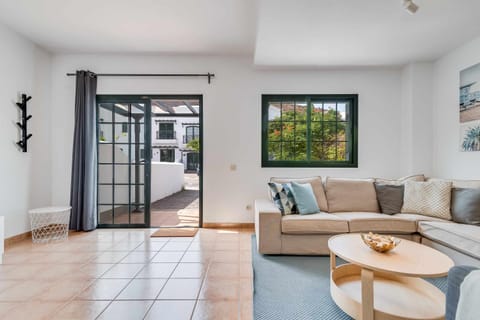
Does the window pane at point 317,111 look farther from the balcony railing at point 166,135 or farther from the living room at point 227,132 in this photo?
the balcony railing at point 166,135

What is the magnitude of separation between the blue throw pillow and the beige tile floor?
0.87 metres

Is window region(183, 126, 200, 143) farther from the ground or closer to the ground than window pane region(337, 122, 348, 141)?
farther from the ground

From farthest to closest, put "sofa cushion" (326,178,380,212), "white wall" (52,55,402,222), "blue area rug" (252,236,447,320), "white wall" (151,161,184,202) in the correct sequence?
"white wall" (151,161,184,202) → "white wall" (52,55,402,222) → "sofa cushion" (326,178,380,212) → "blue area rug" (252,236,447,320)

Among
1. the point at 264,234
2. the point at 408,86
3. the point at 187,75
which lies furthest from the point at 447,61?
the point at 187,75

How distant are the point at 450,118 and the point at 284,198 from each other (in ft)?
8.55

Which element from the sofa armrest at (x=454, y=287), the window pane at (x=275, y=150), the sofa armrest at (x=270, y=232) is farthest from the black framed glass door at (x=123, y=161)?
the sofa armrest at (x=454, y=287)

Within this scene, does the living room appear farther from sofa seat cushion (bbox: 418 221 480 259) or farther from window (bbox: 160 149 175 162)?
window (bbox: 160 149 175 162)

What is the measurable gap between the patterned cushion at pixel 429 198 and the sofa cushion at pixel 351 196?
1.27 ft

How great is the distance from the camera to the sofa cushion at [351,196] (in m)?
3.26

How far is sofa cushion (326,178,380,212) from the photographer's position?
326 cm

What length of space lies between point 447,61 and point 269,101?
2.53 meters

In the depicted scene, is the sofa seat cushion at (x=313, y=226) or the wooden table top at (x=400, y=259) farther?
the sofa seat cushion at (x=313, y=226)

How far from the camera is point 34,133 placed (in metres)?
3.59

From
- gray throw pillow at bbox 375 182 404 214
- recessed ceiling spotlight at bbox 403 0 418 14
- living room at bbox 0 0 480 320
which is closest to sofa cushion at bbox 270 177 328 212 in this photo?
living room at bbox 0 0 480 320
